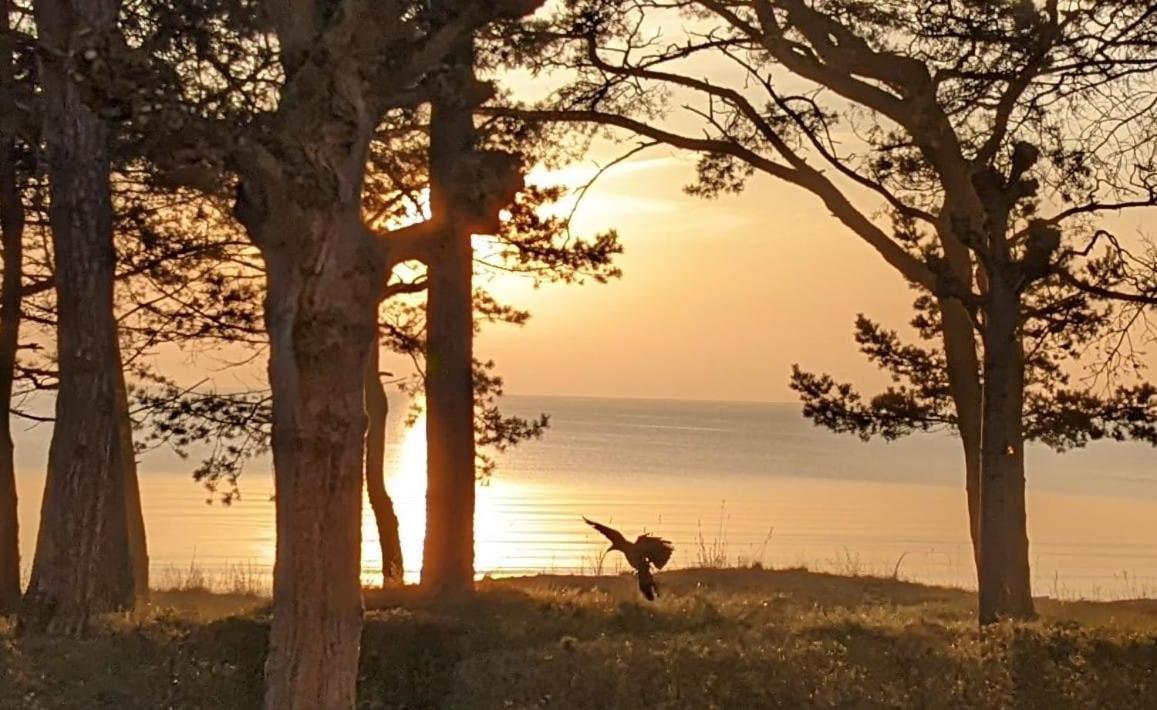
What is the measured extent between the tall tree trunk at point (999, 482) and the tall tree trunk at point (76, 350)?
7040mm

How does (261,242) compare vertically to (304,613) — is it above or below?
above

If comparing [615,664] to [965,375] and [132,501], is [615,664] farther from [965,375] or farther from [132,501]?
[132,501]

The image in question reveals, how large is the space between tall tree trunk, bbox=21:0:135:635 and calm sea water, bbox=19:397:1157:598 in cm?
1046

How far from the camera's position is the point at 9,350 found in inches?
611

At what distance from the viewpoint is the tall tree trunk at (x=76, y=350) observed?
1058 centimetres

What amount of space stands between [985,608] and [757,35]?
6149 mm

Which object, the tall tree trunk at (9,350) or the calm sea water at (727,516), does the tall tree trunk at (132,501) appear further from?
the calm sea water at (727,516)

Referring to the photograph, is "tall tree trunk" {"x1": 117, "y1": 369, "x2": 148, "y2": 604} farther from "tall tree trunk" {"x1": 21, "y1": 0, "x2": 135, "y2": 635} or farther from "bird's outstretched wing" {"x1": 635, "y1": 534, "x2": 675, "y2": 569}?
"bird's outstretched wing" {"x1": 635, "y1": 534, "x2": 675, "y2": 569}

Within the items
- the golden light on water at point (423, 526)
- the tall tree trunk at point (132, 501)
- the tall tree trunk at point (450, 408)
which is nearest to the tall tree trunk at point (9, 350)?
the tall tree trunk at point (132, 501)

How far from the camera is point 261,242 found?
770 cm

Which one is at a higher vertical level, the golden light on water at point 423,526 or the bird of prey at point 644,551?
the golden light on water at point 423,526

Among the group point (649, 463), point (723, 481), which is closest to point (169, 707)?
point (723, 481)

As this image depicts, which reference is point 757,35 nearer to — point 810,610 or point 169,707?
point 810,610

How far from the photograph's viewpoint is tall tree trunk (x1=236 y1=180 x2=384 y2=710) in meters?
7.48
